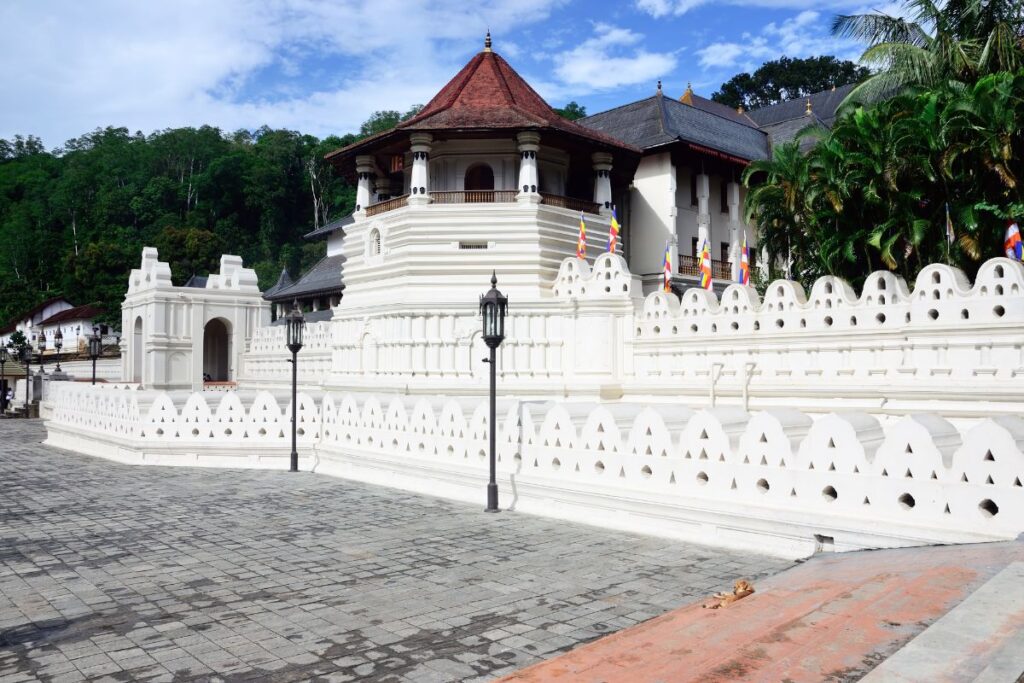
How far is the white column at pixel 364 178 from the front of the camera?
88.2ft

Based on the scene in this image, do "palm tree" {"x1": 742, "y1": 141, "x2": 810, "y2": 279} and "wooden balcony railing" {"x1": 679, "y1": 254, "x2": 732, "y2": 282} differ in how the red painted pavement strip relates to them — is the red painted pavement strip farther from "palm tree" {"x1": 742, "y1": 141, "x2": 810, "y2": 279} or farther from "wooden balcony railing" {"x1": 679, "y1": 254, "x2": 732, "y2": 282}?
"wooden balcony railing" {"x1": 679, "y1": 254, "x2": 732, "y2": 282}

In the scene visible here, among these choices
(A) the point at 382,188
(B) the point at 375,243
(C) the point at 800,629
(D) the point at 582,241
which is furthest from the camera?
(A) the point at 382,188

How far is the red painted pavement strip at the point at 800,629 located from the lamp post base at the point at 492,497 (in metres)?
4.23

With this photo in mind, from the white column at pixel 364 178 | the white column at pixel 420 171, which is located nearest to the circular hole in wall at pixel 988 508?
the white column at pixel 420 171

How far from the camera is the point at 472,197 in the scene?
24266mm

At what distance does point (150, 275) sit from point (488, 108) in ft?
63.7

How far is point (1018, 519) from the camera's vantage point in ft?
20.1

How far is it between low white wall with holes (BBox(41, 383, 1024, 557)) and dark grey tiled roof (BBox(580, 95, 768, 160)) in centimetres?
1990

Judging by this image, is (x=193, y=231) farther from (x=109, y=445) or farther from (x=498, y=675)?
(x=498, y=675)

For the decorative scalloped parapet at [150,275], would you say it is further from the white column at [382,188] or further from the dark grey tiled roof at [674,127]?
the dark grey tiled roof at [674,127]

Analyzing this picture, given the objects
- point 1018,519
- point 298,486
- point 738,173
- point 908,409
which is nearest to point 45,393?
point 298,486

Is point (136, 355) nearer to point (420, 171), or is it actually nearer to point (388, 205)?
point (388, 205)

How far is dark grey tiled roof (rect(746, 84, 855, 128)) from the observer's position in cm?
4603

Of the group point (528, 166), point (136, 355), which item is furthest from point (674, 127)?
point (136, 355)
